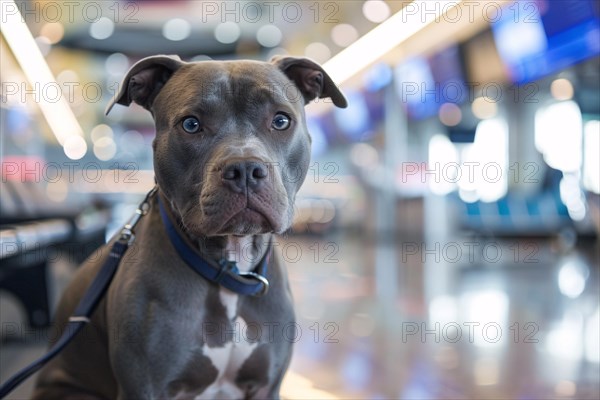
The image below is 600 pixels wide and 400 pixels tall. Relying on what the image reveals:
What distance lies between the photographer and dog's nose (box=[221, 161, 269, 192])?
163cm

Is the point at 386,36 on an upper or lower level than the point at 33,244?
upper

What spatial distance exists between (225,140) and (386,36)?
9943mm

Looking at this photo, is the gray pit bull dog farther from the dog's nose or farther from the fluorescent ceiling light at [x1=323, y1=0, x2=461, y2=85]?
the fluorescent ceiling light at [x1=323, y1=0, x2=461, y2=85]

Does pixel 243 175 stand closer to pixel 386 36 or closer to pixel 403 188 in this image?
pixel 386 36

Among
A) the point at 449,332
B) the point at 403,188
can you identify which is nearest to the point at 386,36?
the point at 403,188

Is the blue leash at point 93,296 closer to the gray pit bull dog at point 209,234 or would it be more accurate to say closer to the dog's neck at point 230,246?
the gray pit bull dog at point 209,234

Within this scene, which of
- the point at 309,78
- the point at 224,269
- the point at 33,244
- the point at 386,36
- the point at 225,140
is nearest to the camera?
the point at 225,140

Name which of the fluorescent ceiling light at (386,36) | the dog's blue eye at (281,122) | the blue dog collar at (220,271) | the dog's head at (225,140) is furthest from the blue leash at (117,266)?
the fluorescent ceiling light at (386,36)

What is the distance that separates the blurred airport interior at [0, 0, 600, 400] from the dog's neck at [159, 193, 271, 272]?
38.8 inches

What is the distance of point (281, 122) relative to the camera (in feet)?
6.08

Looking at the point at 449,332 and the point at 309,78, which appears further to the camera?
the point at 449,332

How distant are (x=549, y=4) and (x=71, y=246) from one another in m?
6.07

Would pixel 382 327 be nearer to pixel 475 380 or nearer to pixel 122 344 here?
pixel 475 380

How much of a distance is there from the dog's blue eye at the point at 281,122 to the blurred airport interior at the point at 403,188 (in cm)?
126
